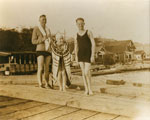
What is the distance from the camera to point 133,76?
3.27m

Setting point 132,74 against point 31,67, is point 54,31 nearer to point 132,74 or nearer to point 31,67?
point 31,67

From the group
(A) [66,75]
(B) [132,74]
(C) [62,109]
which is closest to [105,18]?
(B) [132,74]

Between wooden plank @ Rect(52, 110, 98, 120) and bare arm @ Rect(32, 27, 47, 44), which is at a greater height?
A: bare arm @ Rect(32, 27, 47, 44)

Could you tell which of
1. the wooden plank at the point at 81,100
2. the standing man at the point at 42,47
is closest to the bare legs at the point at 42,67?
the standing man at the point at 42,47

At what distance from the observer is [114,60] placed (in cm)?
347

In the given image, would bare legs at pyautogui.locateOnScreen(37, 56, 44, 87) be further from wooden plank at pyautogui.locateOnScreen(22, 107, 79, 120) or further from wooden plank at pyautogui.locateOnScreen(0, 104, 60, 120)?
wooden plank at pyautogui.locateOnScreen(22, 107, 79, 120)

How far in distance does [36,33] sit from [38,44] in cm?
20

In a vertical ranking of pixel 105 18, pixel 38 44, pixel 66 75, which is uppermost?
pixel 105 18

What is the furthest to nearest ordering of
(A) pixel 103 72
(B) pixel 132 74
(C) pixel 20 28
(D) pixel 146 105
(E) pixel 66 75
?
(C) pixel 20 28 < (E) pixel 66 75 < (A) pixel 103 72 < (B) pixel 132 74 < (D) pixel 146 105

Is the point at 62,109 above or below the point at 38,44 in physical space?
below

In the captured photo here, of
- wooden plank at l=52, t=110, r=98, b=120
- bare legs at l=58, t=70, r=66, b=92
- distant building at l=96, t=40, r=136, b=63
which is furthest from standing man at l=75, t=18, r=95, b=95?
bare legs at l=58, t=70, r=66, b=92

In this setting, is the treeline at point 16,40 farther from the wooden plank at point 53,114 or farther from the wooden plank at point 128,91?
the wooden plank at point 128,91

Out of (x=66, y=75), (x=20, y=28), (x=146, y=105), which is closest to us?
(x=146, y=105)

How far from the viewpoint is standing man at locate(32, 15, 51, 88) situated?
4098 millimetres
